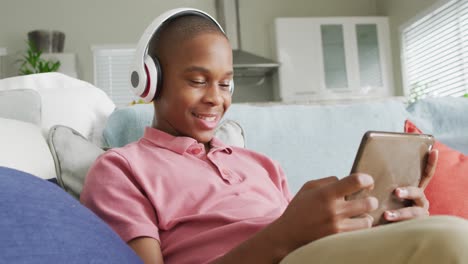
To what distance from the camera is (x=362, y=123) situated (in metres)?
1.61

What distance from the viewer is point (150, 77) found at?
3.68 ft

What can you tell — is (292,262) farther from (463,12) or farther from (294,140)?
(463,12)

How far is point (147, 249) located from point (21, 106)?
21.8 inches

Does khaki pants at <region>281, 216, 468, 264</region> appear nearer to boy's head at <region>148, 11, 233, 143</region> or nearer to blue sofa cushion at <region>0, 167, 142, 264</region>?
blue sofa cushion at <region>0, 167, 142, 264</region>

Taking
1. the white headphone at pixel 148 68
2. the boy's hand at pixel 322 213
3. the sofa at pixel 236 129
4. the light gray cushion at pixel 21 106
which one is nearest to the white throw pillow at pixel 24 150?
the sofa at pixel 236 129

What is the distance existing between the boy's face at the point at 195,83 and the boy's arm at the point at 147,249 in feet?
0.99

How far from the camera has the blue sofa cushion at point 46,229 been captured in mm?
555

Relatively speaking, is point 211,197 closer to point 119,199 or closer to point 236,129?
point 119,199

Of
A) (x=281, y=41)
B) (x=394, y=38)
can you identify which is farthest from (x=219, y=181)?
(x=394, y=38)

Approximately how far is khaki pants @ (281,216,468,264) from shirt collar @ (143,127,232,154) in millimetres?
557

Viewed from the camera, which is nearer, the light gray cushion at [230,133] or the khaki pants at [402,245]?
the khaki pants at [402,245]

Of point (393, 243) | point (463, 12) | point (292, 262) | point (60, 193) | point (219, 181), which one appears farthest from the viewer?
point (463, 12)

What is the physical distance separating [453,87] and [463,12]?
2.15 ft

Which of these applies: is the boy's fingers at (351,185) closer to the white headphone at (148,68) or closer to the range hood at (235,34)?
the white headphone at (148,68)
